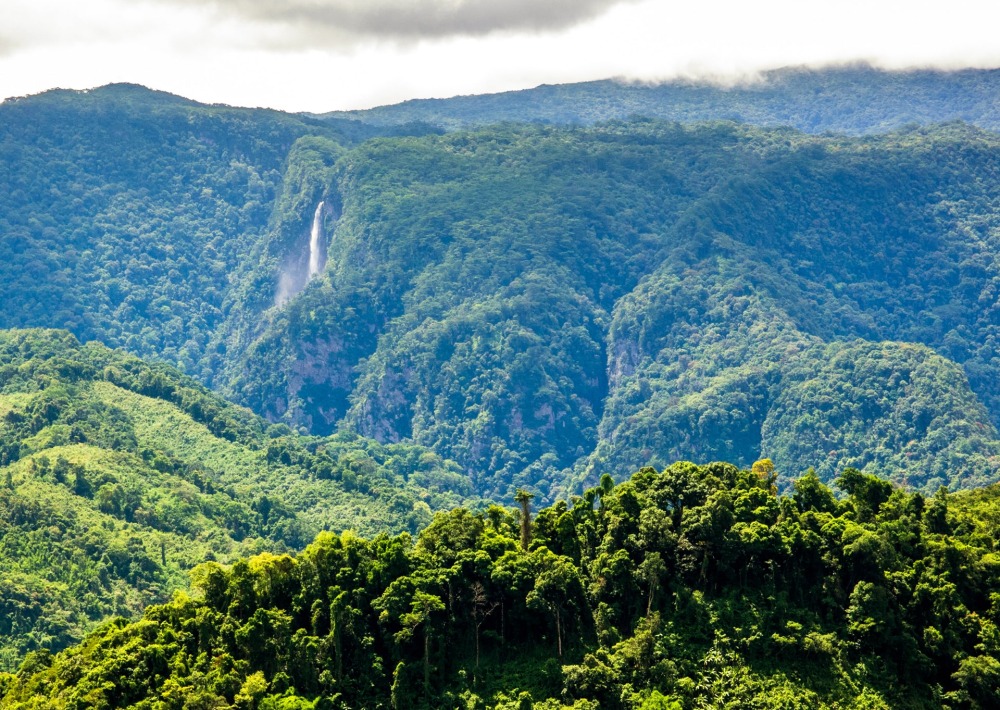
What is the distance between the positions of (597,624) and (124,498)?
84506 millimetres

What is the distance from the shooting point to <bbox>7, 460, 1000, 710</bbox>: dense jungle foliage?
74.6 metres

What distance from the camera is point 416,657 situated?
77.7m

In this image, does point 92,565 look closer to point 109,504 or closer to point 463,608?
point 109,504

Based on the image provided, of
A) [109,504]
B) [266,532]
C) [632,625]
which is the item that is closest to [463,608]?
[632,625]

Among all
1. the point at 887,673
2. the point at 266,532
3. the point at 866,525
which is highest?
the point at 866,525

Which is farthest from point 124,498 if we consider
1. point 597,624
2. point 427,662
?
point 597,624

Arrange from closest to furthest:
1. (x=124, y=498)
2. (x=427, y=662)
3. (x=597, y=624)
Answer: (x=427, y=662) → (x=597, y=624) → (x=124, y=498)

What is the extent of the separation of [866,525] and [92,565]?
254ft

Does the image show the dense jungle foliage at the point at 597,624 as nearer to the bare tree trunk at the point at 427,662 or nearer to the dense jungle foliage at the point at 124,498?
the bare tree trunk at the point at 427,662

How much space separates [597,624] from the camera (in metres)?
77.6

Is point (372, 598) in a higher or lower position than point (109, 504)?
higher

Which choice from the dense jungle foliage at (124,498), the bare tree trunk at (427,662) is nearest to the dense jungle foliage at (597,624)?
the bare tree trunk at (427,662)

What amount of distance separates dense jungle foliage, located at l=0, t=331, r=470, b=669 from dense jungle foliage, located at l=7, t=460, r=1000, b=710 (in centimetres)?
4817

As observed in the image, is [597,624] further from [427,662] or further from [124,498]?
[124,498]
